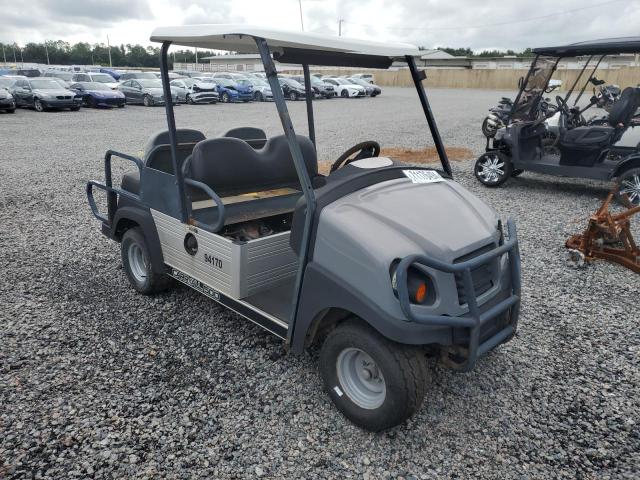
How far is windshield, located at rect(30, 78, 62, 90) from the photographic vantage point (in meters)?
18.7

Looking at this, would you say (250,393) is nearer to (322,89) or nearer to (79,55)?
(322,89)

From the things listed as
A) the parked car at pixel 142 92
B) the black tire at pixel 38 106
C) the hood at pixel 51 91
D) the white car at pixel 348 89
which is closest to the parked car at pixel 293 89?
the white car at pixel 348 89

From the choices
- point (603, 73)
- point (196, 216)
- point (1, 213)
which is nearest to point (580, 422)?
point (196, 216)

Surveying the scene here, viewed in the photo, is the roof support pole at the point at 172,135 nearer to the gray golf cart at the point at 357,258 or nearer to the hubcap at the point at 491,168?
the gray golf cart at the point at 357,258

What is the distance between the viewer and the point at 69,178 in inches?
329

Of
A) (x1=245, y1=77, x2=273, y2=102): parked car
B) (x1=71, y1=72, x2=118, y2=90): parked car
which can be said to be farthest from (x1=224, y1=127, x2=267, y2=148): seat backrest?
(x1=245, y1=77, x2=273, y2=102): parked car

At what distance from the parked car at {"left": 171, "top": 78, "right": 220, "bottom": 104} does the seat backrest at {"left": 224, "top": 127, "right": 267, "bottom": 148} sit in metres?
19.3

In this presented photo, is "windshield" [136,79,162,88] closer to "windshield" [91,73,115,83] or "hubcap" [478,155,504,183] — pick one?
"windshield" [91,73,115,83]

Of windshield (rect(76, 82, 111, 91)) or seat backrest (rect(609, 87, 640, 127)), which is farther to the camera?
windshield (rect(76, 82, 111, 91))

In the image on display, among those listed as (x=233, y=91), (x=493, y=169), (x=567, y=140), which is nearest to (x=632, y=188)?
(x=567, y=140)

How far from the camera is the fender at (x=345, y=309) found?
2.37 metres

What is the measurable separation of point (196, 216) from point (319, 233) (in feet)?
4.52

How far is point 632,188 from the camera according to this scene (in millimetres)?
7305

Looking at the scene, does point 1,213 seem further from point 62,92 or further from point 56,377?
point 62,92
